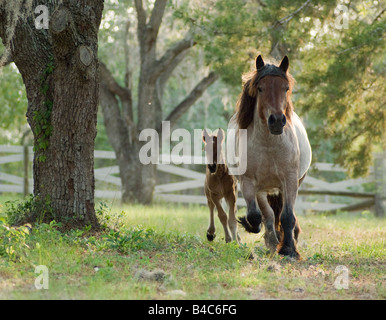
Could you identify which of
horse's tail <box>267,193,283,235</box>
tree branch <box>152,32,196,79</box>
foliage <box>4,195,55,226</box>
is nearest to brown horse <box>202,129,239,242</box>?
horse's tail <box>267,193,283,235</box>

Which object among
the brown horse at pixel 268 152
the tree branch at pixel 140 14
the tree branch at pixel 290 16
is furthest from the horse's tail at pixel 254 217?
the tree branch at pixel 140 14

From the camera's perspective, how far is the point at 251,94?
6840 millimetres

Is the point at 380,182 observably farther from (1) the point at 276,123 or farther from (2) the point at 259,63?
(1) the point at 276,123

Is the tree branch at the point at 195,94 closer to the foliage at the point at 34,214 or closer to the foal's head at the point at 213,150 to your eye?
the foal's head at the point at 213,150

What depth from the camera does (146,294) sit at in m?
4.42

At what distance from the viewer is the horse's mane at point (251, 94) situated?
6492 millimetres

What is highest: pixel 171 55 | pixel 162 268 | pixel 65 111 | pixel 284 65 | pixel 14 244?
pixel 171 55

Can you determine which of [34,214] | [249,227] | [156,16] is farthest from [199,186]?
[34,214]

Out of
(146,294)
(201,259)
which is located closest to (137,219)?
(201,259)

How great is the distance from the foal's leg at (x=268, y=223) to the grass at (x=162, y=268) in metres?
0.18

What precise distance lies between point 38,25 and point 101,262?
3.39m

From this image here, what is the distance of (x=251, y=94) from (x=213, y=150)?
185cm

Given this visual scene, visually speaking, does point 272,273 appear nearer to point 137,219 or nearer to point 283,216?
point 283,216

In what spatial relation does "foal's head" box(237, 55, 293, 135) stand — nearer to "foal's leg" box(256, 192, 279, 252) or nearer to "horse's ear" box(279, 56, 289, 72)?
"horse's ear" box(279, 56, 289, 72)
